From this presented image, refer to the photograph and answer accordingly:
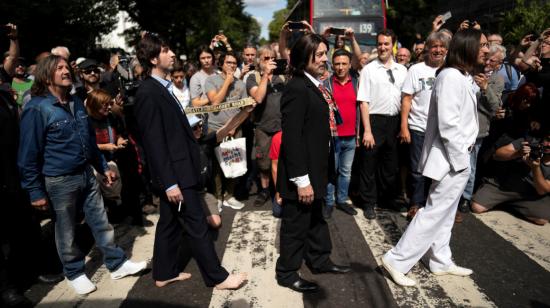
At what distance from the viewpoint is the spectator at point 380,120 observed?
196 inches

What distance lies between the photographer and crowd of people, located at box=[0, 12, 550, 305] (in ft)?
→ 10.4

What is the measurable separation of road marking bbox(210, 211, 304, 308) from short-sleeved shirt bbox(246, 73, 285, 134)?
1.21m

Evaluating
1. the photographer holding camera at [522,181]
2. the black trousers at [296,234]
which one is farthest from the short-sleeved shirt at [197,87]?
the photographer holding camera at [522,181]

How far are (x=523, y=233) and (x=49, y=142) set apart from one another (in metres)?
5.11

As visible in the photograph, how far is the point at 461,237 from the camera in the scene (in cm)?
454

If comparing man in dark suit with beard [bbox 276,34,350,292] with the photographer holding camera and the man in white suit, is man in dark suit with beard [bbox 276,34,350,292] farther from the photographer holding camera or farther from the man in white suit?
the photographer holding camera

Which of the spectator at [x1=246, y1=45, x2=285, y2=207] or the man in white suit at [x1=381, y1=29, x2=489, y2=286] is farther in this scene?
the spectator at [x1=246, y1=45, x2=285, y2=207]

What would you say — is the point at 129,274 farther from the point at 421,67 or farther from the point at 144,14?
the point at 144,14

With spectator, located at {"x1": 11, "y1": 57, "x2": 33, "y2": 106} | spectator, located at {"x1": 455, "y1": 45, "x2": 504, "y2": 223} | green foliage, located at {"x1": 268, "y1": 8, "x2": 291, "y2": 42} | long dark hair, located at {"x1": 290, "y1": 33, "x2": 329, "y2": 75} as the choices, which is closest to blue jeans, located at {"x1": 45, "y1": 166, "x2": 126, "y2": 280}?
long dark hair, located at {"x1": 290, "y1": 33, "x2": 329, "y2": 75}

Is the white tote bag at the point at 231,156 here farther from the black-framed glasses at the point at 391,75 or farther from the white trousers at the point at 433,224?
the white trousers at the point at 433,224

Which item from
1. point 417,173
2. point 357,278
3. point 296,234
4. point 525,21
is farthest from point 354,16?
point 296,234

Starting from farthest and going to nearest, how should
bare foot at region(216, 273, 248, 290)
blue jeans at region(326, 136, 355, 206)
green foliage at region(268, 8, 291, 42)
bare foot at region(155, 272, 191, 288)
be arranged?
green foliage at region(268, 8, 291, 42), blue jeans at region(326, 136, 355, 206), bare foot at region(155, 272, 191, 288), bare foot at region(216, 273, 248, 290)

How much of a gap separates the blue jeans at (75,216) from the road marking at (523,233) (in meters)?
4.16

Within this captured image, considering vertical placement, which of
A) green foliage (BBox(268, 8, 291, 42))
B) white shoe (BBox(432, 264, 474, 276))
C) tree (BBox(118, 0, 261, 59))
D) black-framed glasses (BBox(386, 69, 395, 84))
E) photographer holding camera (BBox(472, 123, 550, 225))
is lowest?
white shoe (BBox(432, 264, 474, 276))
